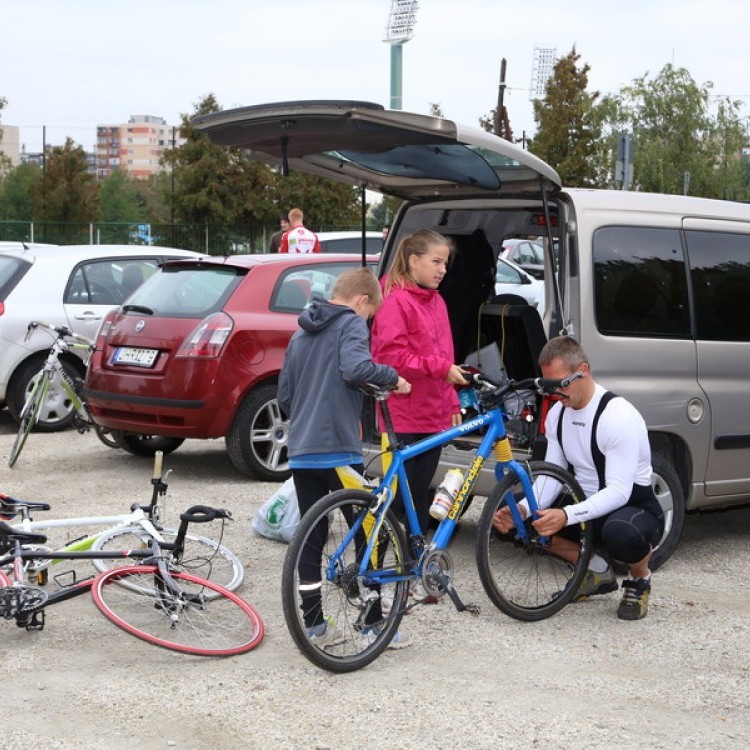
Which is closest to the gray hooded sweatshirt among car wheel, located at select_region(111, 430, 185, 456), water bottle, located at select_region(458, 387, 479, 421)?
water bottle, located at select_region(458, 387, 479, 421)

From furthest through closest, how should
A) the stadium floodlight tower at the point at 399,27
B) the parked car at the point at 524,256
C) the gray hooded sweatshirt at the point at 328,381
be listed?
the stadium floodlight tower at the point at 399,27
the parked car at the point at 524,256
the gray hooded sweatshirt at the point at 328,381

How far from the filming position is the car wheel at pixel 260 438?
9.15m

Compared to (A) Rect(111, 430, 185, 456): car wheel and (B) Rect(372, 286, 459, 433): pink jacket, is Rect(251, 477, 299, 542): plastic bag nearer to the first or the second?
(B) Rect(372, 286, 459, 433): pink jacket

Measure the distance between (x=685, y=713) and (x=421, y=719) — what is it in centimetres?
95

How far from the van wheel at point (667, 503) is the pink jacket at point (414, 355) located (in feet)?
4.22

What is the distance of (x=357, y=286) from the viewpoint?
18.0ft

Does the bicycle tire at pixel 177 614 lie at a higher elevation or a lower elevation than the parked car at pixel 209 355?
lower

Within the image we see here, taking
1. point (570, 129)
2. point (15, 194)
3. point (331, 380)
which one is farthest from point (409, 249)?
point (15, 194)

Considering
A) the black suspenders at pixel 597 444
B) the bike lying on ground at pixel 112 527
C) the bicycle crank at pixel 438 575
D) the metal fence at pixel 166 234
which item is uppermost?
the metal fence at pixel 166 234

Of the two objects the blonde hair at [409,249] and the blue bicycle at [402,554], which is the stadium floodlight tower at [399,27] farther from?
the blue bicycle at [402,554]

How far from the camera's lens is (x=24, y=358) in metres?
11.5

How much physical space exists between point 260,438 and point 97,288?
3566mm

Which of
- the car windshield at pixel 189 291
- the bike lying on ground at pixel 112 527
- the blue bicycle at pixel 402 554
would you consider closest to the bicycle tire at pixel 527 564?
the blue bicycle at pixel 402 554

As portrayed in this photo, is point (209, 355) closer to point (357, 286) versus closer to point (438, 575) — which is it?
point (357, 286)
